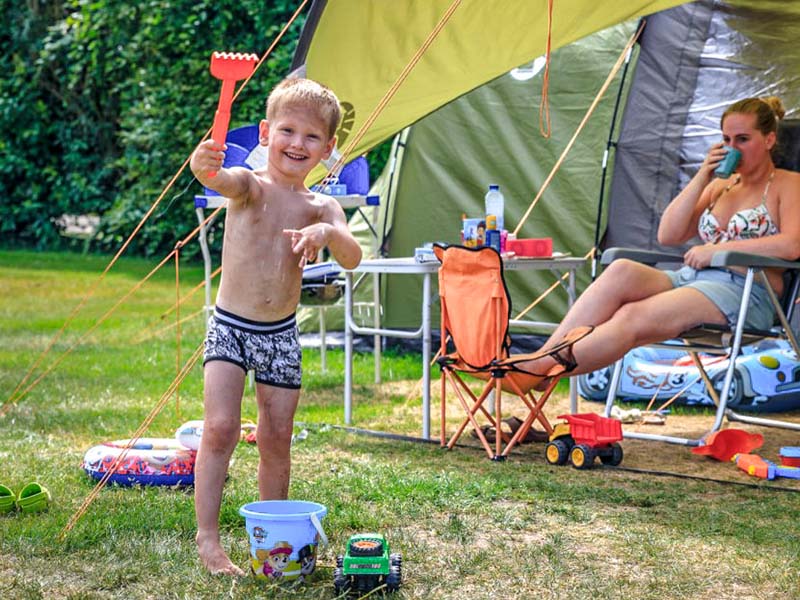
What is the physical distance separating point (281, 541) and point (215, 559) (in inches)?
8.5

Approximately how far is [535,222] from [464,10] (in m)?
1.99

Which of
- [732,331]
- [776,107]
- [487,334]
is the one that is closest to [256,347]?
[487,334]

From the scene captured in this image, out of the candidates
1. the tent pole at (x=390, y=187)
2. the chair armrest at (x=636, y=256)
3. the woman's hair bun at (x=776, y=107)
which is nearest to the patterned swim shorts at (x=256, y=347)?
the chair armrest at (x=636, y=256)

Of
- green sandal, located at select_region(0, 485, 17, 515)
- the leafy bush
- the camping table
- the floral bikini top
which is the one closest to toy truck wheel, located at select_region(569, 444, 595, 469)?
the camping table

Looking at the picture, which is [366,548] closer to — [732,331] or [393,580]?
[393,580]

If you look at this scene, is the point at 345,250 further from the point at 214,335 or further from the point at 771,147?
the point at 771,147

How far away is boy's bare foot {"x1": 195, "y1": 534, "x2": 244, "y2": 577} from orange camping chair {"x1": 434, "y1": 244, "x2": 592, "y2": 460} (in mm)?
1474

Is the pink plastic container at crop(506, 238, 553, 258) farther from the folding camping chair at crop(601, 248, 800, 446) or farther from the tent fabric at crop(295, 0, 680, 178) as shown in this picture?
the tent fabric at crop(295, 0, 680, 178)

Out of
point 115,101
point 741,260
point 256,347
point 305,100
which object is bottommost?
point 256,347

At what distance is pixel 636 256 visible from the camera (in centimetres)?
448

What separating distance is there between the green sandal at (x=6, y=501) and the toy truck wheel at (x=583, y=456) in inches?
70.1

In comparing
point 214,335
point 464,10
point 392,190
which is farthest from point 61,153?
point 214,335

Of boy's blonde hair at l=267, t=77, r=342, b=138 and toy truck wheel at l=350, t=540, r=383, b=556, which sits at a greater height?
boy's blonde hair at l=267, t=77, r=342, b=138

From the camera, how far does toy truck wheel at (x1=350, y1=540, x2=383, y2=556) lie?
250 centimetres
